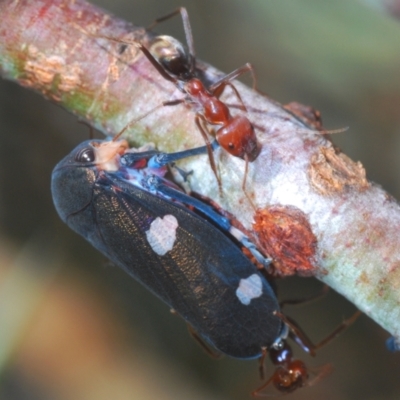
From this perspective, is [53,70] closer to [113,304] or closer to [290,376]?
[113,304]

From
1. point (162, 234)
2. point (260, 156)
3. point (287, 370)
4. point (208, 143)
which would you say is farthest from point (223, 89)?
point (287, 370)

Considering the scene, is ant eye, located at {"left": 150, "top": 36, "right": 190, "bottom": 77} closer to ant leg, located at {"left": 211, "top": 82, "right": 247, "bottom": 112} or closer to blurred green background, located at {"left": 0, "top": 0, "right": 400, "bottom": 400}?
ant leg, located at {"left": 211, "top": 82, "right": 247, "bottom": 112}

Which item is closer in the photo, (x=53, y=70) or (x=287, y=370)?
(x=53, y=70)

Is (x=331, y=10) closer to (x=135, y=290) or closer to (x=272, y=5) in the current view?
(x=272, y=5)

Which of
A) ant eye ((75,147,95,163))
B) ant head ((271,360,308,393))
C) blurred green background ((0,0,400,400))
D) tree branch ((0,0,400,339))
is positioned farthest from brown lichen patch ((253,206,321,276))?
blurred green background ((0,0,400,400))

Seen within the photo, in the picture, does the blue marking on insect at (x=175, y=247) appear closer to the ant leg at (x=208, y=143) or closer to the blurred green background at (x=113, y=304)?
the ant leg at (x=208, y=143)

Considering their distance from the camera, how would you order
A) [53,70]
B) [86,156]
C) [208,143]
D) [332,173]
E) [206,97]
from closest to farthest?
1. [332,173]
2. [208,143]
3. [53,70]
4. [206,97]
5. [86,156]
